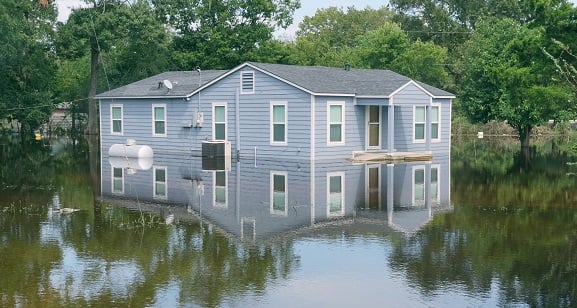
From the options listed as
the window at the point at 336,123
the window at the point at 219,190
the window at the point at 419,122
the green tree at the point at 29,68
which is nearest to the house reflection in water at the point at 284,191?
the window at the point at 219,190

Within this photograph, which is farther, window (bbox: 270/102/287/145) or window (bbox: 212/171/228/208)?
window (bbox: 270/102/287/145)

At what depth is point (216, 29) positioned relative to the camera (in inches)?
1955

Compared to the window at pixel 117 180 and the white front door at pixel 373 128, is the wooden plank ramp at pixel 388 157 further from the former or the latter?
the window at pixel 117 180

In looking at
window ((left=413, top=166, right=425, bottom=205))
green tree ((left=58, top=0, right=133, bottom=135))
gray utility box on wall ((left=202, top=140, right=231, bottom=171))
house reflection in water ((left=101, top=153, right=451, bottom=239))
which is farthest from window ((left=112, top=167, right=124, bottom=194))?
green tree ((left=58, top=0, right=133, bottom=135))

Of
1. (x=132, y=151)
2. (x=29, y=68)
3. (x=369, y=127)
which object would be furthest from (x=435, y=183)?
(x=29, y=68)

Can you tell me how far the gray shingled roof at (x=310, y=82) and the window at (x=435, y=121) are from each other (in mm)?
741

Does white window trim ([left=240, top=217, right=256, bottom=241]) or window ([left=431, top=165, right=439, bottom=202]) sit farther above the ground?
window ([left=431, top=165, right=439, bottom=202])

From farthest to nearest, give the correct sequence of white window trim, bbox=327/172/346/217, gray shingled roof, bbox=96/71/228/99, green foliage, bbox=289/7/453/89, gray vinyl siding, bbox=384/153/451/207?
green foliage, bbox=289/7/453/89
gray shingled roof, bbox=96/71/228/99
gray vinyl siding, bbox=384/153/451/207
white window trim, bbox=327/172/346/217

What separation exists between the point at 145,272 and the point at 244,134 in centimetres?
1882

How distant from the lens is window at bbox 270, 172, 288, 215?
14.4 meters

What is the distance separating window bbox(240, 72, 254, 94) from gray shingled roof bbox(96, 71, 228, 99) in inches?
117

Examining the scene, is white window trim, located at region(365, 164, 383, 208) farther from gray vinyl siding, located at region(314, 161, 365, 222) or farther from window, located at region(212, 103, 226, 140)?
window, located at region(212, 103, 226, 140)

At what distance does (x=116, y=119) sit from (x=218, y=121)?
742cm

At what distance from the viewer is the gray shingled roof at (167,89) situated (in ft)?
101
